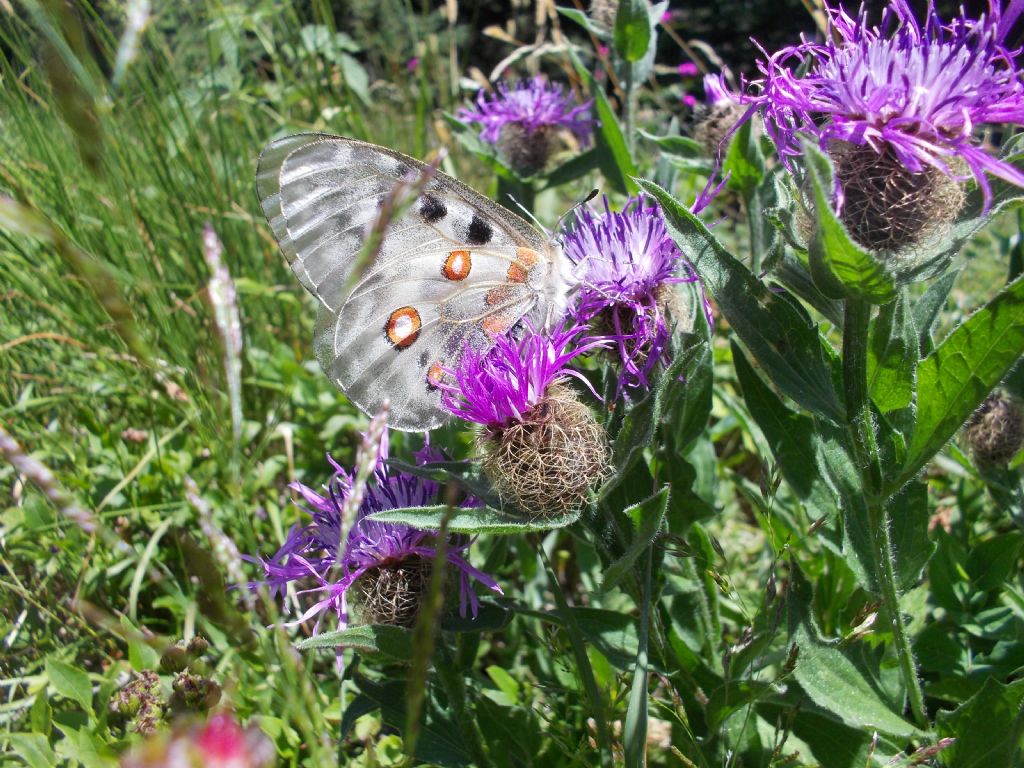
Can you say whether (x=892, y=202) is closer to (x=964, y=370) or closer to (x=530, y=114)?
(x=964, y=370)

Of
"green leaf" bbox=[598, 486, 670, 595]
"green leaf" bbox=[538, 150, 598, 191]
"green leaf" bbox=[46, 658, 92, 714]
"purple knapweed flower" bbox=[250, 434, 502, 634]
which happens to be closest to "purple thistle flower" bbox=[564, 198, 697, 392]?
"green leaf" bbox=[598, 486, 670, 595]

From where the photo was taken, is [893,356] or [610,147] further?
[610,147]

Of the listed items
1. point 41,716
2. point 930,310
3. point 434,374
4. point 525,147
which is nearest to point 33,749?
point 41,716

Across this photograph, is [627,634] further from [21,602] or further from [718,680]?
[21,602]

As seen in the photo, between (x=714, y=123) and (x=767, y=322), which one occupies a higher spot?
(x=714, y=123)

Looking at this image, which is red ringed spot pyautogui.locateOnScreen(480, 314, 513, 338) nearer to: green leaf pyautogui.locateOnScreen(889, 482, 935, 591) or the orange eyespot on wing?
the orange eyespot on wing

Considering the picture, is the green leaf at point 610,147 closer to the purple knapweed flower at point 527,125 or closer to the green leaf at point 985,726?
the purple knapweed flower at point 527,125
